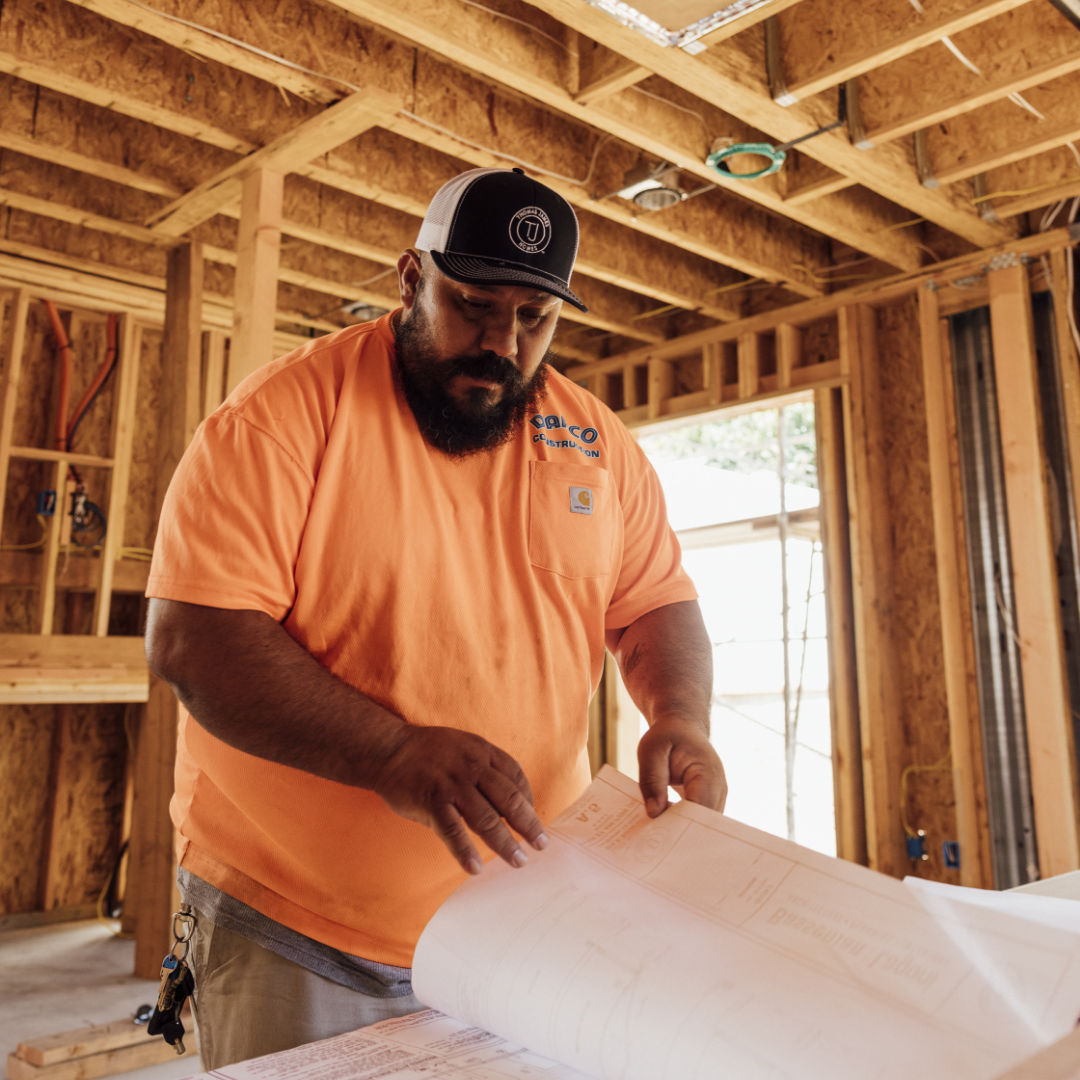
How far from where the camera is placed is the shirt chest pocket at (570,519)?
51.3 inches

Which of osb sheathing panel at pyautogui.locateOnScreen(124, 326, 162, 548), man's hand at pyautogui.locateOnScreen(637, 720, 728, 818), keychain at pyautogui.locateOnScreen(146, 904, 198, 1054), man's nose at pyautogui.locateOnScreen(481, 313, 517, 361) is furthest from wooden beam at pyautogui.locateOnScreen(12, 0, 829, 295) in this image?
keychain at pyautogui.locateOnScreen(146, 904, 198, 1054)

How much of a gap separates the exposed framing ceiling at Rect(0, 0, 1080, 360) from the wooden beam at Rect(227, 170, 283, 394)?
3.8 inches

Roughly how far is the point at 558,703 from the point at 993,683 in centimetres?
339

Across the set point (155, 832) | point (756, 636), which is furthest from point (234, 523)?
point (756, 636)

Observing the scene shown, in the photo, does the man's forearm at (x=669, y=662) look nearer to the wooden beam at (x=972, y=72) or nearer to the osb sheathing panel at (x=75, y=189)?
the wooden beam at (x=972, y=72)

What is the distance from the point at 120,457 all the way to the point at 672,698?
173 inches

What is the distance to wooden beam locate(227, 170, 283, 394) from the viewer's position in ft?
10.9

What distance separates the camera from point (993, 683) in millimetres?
4051

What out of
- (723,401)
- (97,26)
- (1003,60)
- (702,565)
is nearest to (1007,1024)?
(1003,60)

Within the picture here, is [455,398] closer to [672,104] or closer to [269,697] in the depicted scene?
[269,697]

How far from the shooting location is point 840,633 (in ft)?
14.7

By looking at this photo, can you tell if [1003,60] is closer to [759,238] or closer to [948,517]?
[759,238]

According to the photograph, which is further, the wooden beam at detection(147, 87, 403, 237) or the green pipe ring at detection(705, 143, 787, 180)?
the green pipe ring at detection(705, 143, 787, 180)

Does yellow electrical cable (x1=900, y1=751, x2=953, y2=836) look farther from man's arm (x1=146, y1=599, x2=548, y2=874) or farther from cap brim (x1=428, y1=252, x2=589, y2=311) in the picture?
man's arm (x1=146, y1=599, x2=548, y2=874)
